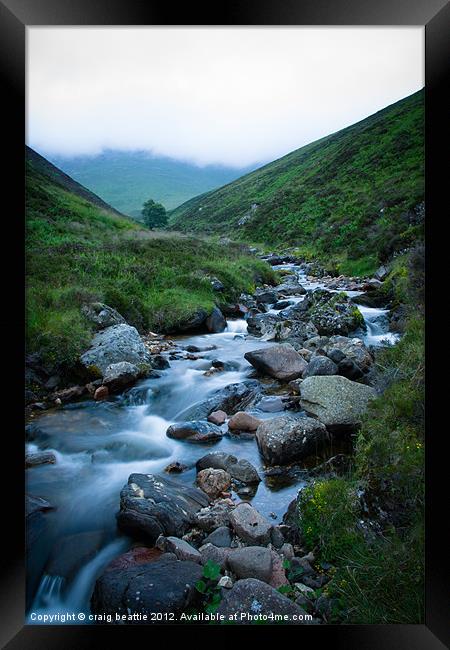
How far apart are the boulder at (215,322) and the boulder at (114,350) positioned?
1.67m

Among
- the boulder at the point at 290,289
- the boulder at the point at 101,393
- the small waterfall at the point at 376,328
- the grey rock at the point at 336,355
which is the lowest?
the boulder at the point at 101,393

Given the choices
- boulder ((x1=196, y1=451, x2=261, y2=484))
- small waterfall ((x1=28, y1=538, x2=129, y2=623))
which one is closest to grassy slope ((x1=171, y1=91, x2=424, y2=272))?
boulder ((x1=196, y1=451, x2=261, y2=484))

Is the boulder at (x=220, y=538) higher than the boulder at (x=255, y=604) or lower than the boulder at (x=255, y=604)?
higher

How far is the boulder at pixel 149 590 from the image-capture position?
2.58m

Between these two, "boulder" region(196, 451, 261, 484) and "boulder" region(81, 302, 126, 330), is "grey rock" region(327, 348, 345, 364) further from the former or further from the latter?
"boulder" region(81, 302, 126, 330)

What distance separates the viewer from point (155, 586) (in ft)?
8.58

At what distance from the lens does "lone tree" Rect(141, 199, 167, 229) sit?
18.2 feet

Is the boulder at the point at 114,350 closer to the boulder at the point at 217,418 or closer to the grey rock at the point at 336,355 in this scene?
the boulder at the point at 217,418

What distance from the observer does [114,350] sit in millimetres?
5906

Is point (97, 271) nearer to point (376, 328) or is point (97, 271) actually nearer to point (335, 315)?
point (335, 315)

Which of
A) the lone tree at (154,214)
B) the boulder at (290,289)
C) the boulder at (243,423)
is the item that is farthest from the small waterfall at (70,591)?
the boulder at (290,289)

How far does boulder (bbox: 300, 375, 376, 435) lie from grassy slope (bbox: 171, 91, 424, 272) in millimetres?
1636

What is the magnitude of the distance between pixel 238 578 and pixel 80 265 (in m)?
6.54
